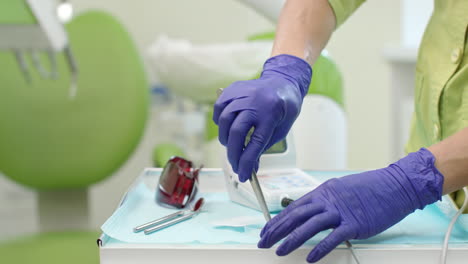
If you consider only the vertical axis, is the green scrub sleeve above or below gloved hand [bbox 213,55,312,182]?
above

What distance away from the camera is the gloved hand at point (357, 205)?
0.69m

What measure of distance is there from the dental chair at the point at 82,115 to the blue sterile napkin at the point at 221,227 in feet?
3.50

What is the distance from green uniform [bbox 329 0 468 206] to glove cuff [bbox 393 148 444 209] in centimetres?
20

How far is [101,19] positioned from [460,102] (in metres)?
1.40

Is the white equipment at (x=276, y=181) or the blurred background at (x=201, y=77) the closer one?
the white equipment at (x=276, y=181)

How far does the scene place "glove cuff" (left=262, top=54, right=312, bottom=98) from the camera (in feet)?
2.98

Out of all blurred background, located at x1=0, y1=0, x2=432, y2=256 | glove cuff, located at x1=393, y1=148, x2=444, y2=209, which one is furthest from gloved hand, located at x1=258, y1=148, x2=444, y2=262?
blurred background, located at x1=0, y1=0, x2=432, y2=256

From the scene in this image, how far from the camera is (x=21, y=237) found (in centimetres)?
182

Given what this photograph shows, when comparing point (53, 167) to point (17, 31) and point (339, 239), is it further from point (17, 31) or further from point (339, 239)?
point (339, 239)

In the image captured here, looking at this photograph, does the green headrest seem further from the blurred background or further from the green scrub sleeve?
the green scrub sleeve

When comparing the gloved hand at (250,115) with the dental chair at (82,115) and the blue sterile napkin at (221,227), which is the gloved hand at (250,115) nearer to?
the blue sterile napkin at (221,227)

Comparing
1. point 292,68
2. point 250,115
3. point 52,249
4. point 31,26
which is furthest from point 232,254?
point 52,249

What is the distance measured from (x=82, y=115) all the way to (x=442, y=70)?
1.34m

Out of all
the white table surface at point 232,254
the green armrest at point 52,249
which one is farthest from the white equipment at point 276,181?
the green armrest at point 52,249
